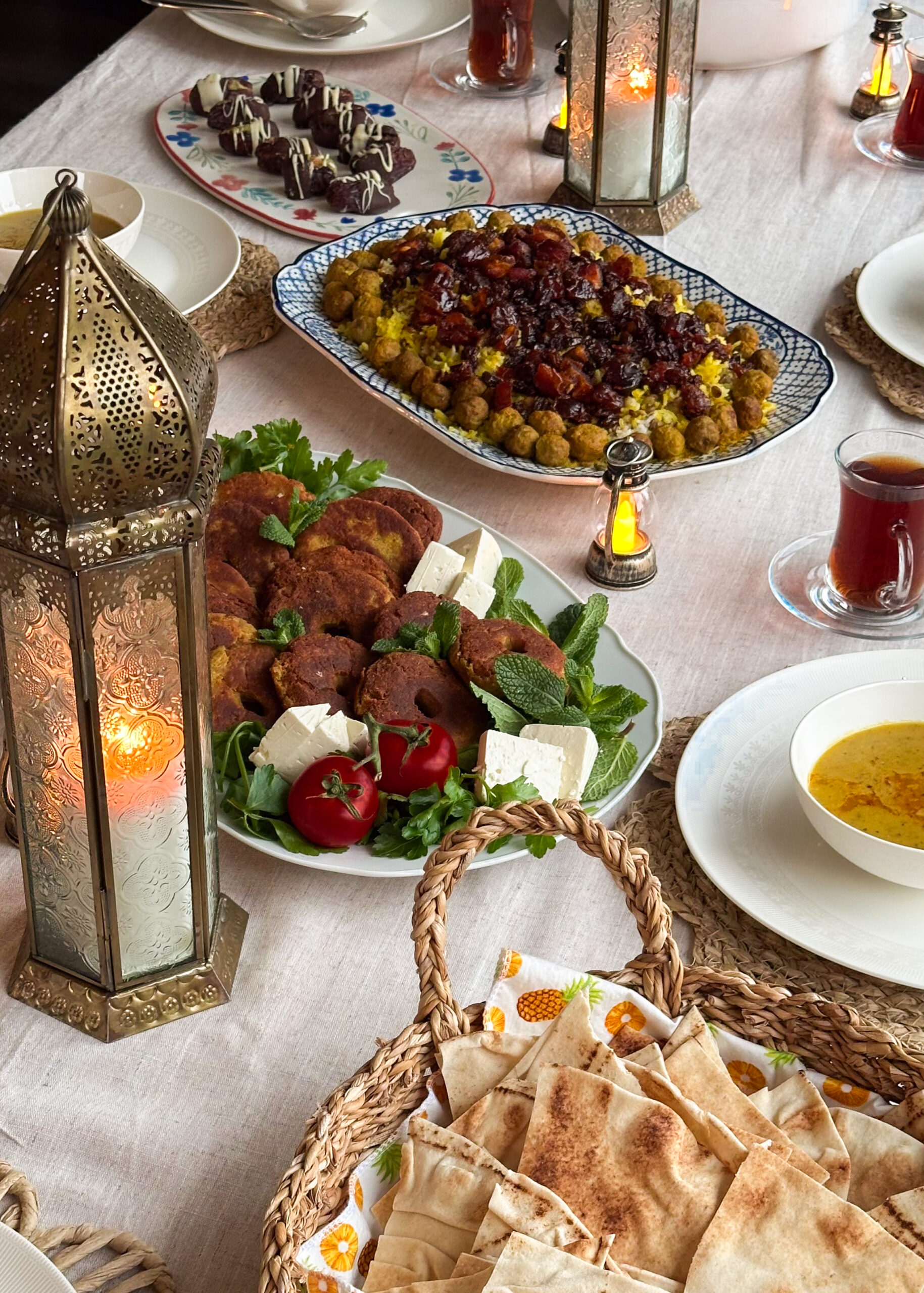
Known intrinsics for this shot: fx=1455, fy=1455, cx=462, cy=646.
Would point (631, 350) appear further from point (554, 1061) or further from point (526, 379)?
point (554, 1061)

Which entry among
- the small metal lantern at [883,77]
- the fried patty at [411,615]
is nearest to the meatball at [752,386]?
the fried patty at [411,615]

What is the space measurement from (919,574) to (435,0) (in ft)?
5.32

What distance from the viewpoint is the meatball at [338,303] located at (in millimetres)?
1770

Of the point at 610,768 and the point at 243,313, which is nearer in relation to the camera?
the point at 610,768

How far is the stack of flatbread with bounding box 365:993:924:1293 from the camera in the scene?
0.80 meters

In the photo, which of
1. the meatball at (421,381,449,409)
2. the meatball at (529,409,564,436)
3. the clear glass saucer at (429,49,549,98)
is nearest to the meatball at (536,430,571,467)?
the meatball at (529,409,564,436)

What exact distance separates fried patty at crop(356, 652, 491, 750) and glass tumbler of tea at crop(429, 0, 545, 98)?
1505mm

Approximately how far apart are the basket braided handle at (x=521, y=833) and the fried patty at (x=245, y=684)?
0.34 metres

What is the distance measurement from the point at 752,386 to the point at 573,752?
2.18 ft

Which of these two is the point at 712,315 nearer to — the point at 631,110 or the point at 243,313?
the point at 631,110

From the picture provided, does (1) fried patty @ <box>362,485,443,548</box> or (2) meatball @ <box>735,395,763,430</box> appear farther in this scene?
(2) meatball @ <box>735,395,763,430</box>

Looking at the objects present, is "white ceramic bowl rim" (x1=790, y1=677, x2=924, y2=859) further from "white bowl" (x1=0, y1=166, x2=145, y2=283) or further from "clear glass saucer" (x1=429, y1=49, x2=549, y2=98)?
"clear glass saucer" (x1=429, y1=49, x2=549, y2=98)

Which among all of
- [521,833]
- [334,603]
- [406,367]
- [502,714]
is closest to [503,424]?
[406,367]

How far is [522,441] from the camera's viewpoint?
5.13 ft
